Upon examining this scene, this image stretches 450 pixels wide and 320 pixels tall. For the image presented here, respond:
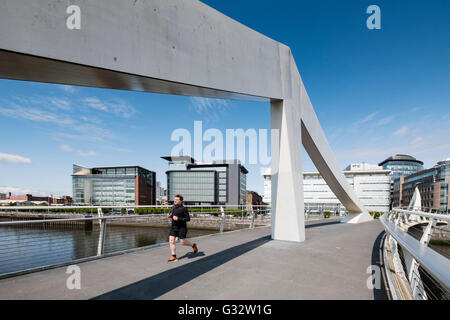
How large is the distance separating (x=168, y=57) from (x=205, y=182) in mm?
67962

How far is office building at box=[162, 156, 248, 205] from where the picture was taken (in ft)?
233

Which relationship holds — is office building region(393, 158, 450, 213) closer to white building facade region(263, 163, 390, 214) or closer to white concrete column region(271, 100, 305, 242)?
white building facade region(263, 163, 390, 214)

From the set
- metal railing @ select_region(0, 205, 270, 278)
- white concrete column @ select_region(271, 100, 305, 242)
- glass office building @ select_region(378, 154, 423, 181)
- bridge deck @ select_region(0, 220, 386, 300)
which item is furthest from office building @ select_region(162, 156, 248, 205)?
glass office building @ select_region(378, 154, 423, 181)

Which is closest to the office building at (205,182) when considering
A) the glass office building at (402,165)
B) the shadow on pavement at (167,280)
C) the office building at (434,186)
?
the office building at (434,186)

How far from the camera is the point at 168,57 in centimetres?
403

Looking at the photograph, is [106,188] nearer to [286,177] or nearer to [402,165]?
[286,177]

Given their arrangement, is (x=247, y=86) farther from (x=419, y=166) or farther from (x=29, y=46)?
(x=419, y=166)

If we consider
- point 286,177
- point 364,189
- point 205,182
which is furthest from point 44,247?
point 364,189

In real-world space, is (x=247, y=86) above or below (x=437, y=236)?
above

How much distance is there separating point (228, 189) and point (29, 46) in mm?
71960

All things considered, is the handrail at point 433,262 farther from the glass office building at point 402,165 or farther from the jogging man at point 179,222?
the glass office building at point 402,165

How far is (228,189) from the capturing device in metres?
73.6
